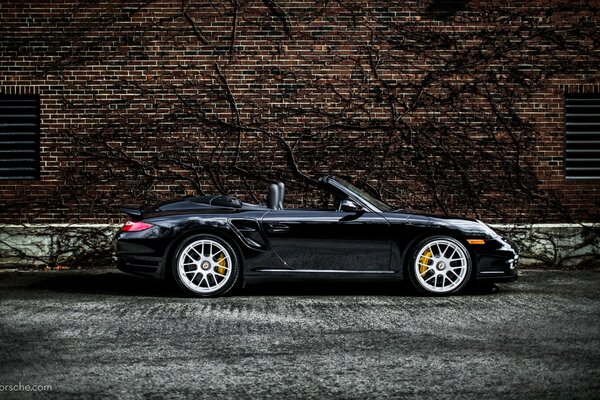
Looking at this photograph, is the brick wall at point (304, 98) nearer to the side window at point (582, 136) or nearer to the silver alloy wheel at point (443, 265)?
the side window at point (582, 136)

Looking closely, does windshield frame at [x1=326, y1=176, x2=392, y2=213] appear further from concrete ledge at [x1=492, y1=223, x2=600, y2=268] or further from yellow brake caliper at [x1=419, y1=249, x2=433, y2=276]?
concrete ledge at [x1=492, y1=223, x2=600, y2=268]

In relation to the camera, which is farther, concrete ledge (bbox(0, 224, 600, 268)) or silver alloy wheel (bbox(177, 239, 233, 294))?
concrete ledge (bbox(0, 224, 600, 268))

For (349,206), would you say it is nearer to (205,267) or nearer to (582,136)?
(205,267)

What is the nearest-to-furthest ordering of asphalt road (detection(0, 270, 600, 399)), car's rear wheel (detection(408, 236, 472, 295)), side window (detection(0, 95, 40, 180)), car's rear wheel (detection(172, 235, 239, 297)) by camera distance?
asphalt road (detection(0, 270, 600, 399)), car's rear wheel (detection(172, 235, 239, 297)), car's rear wheel (detection(408, 236, 472, 295)), side window (detection(0, 95, 40, 180))

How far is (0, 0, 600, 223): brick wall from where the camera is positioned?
482 inches

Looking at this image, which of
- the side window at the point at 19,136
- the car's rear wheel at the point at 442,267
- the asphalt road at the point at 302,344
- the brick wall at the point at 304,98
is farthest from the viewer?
the side window at the point at 19,136

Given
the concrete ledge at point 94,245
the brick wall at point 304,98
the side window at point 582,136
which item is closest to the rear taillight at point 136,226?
the concrete ledge at point 94,245

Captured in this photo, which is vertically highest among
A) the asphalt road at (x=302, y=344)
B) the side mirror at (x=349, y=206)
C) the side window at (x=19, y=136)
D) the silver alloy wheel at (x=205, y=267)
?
the side window at (x=19, y=136)

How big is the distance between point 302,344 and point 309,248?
8.53ft

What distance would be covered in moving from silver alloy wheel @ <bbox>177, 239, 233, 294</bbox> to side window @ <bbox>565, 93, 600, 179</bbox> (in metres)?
6.36

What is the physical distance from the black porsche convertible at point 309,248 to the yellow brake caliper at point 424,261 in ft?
0.04

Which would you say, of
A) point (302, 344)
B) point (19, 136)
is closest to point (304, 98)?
point (19, 136)

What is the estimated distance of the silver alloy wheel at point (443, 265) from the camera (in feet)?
28.5

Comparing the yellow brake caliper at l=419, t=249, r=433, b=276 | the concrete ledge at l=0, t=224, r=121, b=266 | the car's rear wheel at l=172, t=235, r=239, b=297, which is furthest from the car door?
the concrete ledge at l=0, t=224, r=121, b=266
